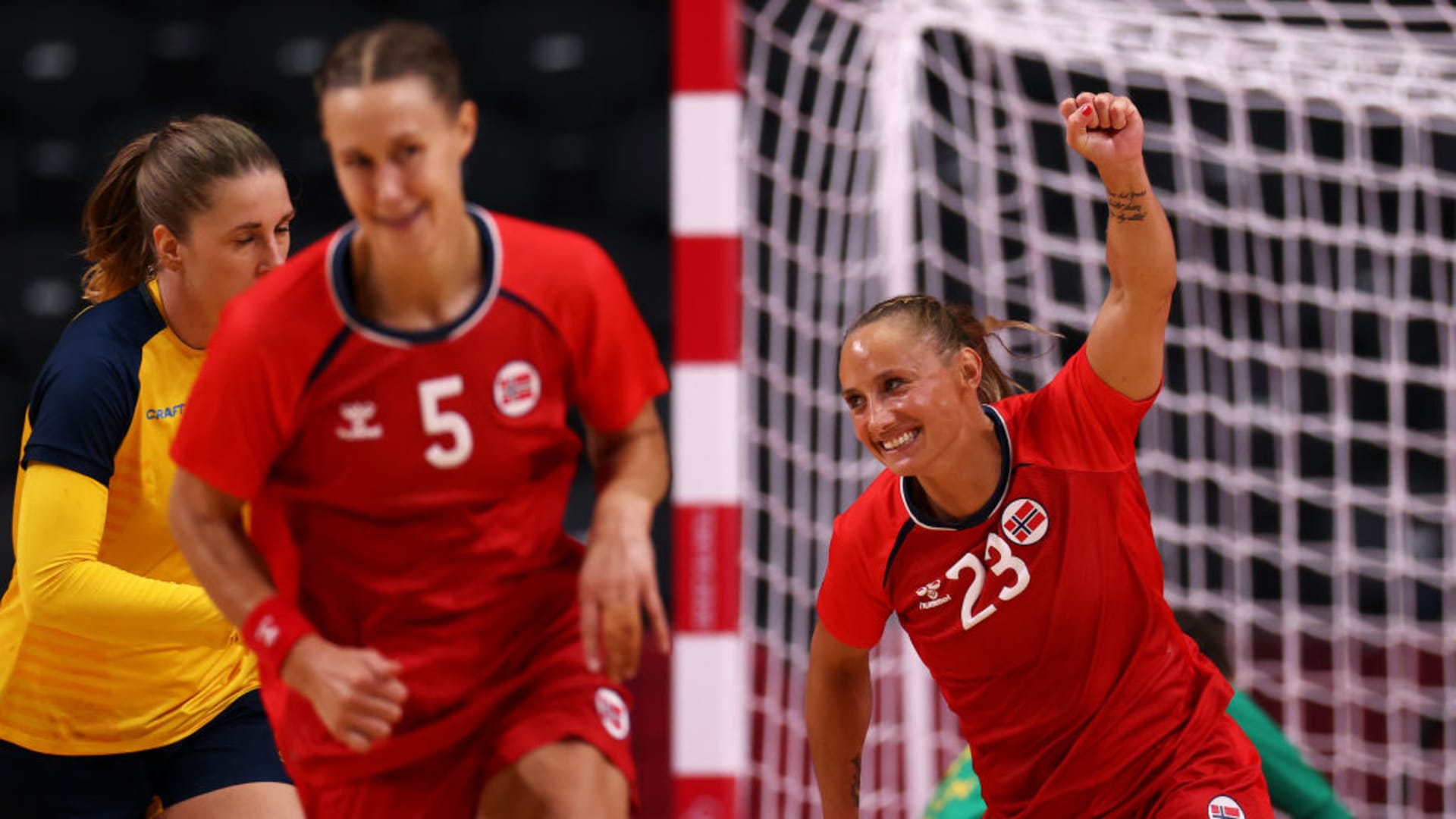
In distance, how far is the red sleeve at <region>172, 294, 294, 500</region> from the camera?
1.90 meters

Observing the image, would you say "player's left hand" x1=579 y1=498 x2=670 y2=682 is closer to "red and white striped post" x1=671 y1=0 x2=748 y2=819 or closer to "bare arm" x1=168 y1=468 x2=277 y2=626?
"bare arm" x1=168 y1=468 x2=277 y2=626

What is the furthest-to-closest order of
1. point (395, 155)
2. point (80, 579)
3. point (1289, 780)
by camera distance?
point (1289, 780), point (80, 579), point (395, 155)

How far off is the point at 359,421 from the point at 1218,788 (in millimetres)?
1457

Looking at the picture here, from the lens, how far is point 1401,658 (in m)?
4.84

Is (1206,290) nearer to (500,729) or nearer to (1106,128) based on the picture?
(1106,128)

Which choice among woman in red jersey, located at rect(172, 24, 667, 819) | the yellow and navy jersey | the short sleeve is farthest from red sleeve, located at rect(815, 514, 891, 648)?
the short sleeve

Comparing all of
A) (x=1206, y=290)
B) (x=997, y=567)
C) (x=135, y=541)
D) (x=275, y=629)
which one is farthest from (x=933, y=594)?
(x=1206, y=290)

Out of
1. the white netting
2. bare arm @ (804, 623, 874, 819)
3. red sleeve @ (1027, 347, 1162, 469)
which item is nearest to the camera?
red sleeve @ (1027, 347, 1162, 469)

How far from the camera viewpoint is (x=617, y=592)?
1.89 metres

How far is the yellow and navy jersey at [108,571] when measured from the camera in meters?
2.31

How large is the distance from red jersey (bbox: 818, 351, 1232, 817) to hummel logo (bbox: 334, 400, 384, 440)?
910mm

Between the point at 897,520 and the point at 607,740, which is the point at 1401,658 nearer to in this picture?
the point at 897,520

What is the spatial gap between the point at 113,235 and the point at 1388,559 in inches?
161

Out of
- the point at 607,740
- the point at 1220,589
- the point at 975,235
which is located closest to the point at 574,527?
the point at 975,235
